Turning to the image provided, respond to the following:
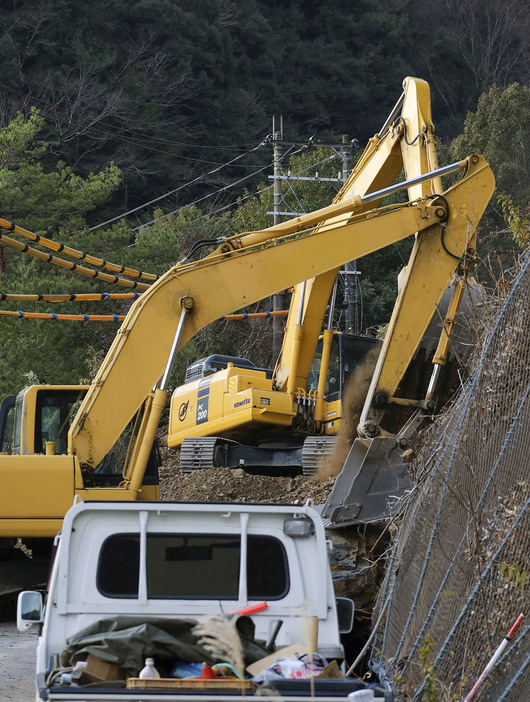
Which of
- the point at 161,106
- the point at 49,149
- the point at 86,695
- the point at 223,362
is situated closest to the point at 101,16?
the point at 161,106

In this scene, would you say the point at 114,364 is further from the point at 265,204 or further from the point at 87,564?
the point at 265,204

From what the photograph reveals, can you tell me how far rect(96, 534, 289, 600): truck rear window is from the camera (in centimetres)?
601

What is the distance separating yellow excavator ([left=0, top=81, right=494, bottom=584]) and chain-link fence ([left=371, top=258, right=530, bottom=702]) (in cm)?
366

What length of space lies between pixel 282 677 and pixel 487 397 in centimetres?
413

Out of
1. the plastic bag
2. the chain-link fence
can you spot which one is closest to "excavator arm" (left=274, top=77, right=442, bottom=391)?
the chain-link fence

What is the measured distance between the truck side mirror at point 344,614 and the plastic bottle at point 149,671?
1.35 m

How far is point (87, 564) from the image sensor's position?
19.5 ft

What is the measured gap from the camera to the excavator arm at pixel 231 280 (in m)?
12.5

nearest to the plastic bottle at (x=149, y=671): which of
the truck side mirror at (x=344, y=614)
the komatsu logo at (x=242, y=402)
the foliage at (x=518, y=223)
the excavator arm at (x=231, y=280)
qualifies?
the truck side mirror at (x=344, y=614)

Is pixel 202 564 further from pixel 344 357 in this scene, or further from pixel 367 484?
pixel 344 357

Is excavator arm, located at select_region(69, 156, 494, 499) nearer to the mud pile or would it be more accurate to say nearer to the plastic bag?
the mud pile

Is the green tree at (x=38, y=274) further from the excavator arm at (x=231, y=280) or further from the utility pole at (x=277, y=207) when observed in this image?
the excavator arm at (x=231, y=280)

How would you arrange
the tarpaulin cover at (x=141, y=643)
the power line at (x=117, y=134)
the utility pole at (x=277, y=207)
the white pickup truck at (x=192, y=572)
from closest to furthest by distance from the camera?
the tarpaulin cover at (x=141, y=643), the white pickup truck at (x=192, y=572), the utility pole at (x=277, y=207), the power line at (x=117, y=134)

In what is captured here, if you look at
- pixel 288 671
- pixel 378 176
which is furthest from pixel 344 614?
pixel 378 176
